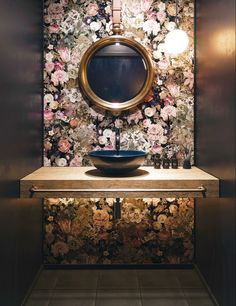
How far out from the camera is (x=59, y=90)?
3.42 meters

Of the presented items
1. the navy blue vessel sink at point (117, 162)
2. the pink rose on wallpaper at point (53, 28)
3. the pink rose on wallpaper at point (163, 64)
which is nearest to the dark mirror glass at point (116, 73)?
the pink rose on wallpaper at point (163, 64)

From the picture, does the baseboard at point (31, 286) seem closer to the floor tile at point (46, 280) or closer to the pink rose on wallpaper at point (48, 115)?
the floor tile at point (46, 280)

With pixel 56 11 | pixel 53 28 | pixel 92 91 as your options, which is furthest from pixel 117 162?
pixel 56 11

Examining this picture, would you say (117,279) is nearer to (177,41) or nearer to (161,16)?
(177,41)

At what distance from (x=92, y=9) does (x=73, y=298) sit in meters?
2.38

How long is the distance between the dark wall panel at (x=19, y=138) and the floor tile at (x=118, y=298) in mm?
560

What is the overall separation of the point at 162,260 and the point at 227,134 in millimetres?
1492

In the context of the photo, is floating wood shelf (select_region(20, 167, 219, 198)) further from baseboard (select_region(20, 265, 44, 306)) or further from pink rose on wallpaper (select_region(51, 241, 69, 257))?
pink rose on wallpaper (select_region(51, 241, 69, 257))

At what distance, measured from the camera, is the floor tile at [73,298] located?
2.88 metres

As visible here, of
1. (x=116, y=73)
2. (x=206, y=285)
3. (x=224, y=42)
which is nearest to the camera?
(x=224, y=42)

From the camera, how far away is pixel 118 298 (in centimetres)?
297

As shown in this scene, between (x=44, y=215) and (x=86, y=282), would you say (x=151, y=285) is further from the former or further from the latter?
(x=44, y=215)

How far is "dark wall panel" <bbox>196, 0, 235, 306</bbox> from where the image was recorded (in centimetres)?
242

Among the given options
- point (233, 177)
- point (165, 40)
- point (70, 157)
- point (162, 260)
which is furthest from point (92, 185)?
point (165, 40)
